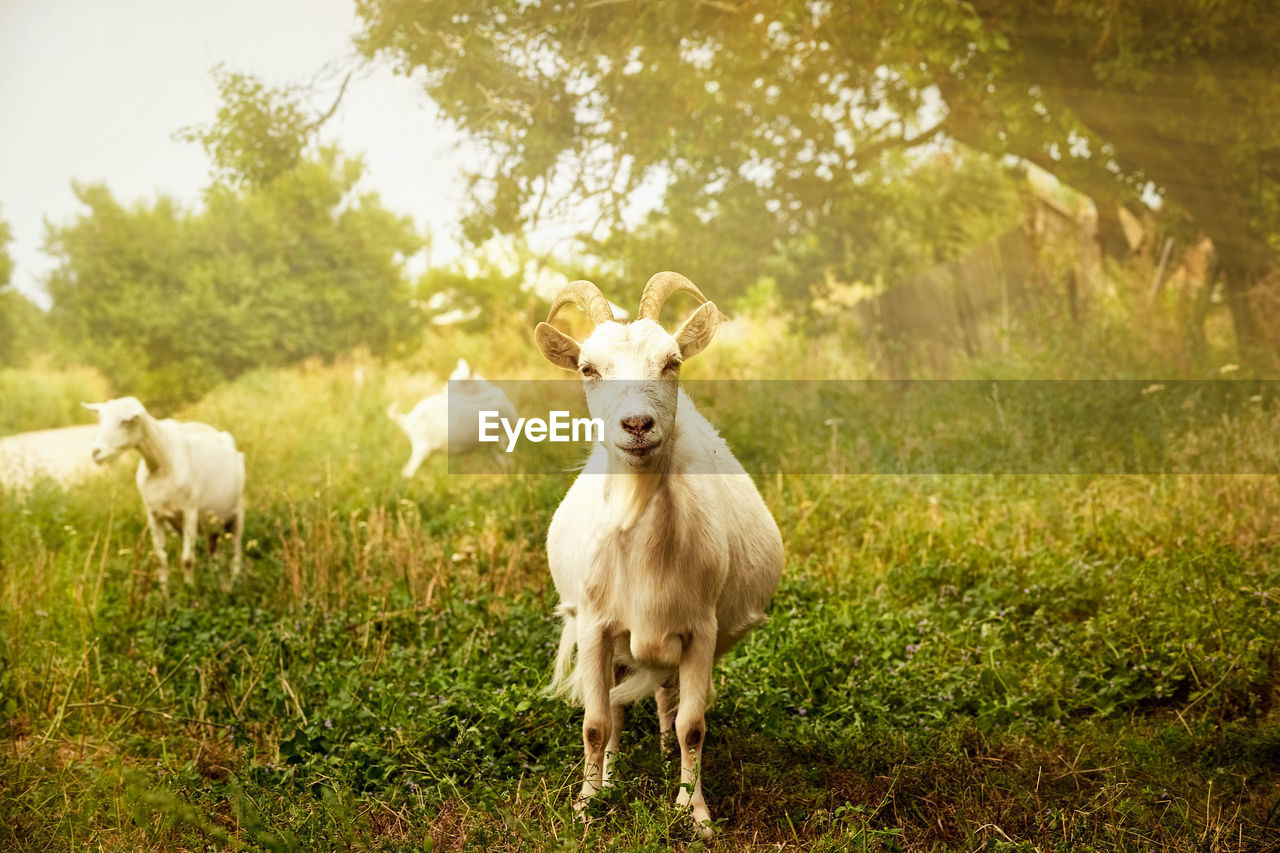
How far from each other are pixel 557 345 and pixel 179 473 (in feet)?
13.2

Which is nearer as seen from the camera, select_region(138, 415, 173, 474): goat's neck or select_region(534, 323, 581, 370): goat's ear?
select_region(534, 323, 581, 370): goat's ear

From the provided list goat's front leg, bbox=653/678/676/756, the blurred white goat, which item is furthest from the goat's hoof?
the blurred white goat

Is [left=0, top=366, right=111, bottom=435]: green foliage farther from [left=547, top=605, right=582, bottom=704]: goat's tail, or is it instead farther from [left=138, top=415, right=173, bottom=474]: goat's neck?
[left=547, top=605, right=582, bottom=704]: goat's tail

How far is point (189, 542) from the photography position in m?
6.23

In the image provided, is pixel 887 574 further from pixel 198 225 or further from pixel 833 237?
pixel 198 225

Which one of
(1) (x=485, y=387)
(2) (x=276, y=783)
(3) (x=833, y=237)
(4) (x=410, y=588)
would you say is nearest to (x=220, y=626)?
(4) (x=410, y=588)

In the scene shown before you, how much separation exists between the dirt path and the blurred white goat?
2.76m

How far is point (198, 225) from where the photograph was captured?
355 inches

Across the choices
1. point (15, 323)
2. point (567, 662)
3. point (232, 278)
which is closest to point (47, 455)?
point (15, 323)

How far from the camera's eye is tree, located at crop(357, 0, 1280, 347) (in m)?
7.77

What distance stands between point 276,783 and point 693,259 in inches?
247

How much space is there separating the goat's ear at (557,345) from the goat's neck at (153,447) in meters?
3.83

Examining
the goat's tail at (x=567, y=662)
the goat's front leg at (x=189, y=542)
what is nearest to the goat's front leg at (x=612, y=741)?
the goat's tail at (x=567, y=662)

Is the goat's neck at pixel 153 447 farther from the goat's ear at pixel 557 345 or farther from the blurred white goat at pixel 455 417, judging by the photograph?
the goat's ear at pixel 557 345
